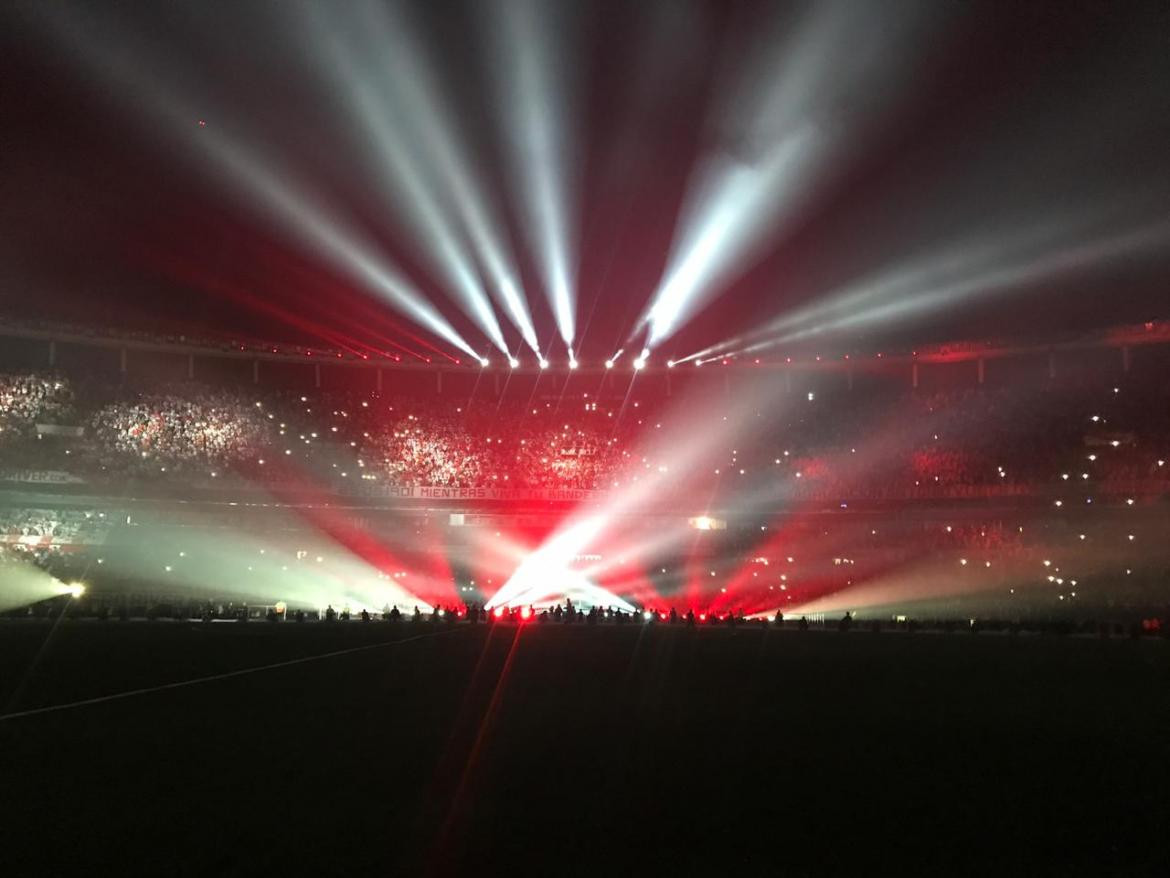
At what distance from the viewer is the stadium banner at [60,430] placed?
4200 cm

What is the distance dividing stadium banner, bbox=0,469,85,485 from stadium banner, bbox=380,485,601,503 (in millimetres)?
12231

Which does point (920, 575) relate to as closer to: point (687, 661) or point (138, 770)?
point (687, 661)

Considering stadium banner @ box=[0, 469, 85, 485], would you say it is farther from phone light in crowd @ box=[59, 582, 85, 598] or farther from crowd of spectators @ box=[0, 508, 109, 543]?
phone light in crowd @ box=[59, 582, 85, 598]

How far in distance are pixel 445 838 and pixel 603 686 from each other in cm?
708

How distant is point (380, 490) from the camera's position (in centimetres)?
4344

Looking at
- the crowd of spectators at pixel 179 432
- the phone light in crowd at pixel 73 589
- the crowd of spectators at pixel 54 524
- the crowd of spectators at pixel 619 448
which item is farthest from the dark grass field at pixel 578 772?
the crowd of spectators at pixel 179 432

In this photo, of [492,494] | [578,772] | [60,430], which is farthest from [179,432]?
[578,772]

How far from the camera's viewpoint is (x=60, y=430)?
42.4 m

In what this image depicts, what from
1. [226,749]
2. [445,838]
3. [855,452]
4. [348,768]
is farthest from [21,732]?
[855,452]

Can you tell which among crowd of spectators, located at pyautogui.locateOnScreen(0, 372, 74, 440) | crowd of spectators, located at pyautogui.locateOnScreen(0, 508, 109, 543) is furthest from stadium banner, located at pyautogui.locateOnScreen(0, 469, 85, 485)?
crowd of spectators, located at pyautogui.locateOnScreen(0, 372, 74, 440)

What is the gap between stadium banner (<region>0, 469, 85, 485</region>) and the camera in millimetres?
37531

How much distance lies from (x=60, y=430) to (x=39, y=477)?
5178 millimetres

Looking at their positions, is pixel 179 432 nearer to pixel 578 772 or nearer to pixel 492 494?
pixel 492 494

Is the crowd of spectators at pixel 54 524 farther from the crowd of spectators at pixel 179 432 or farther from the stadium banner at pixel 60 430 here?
the stadium banner at pixel 60 430
